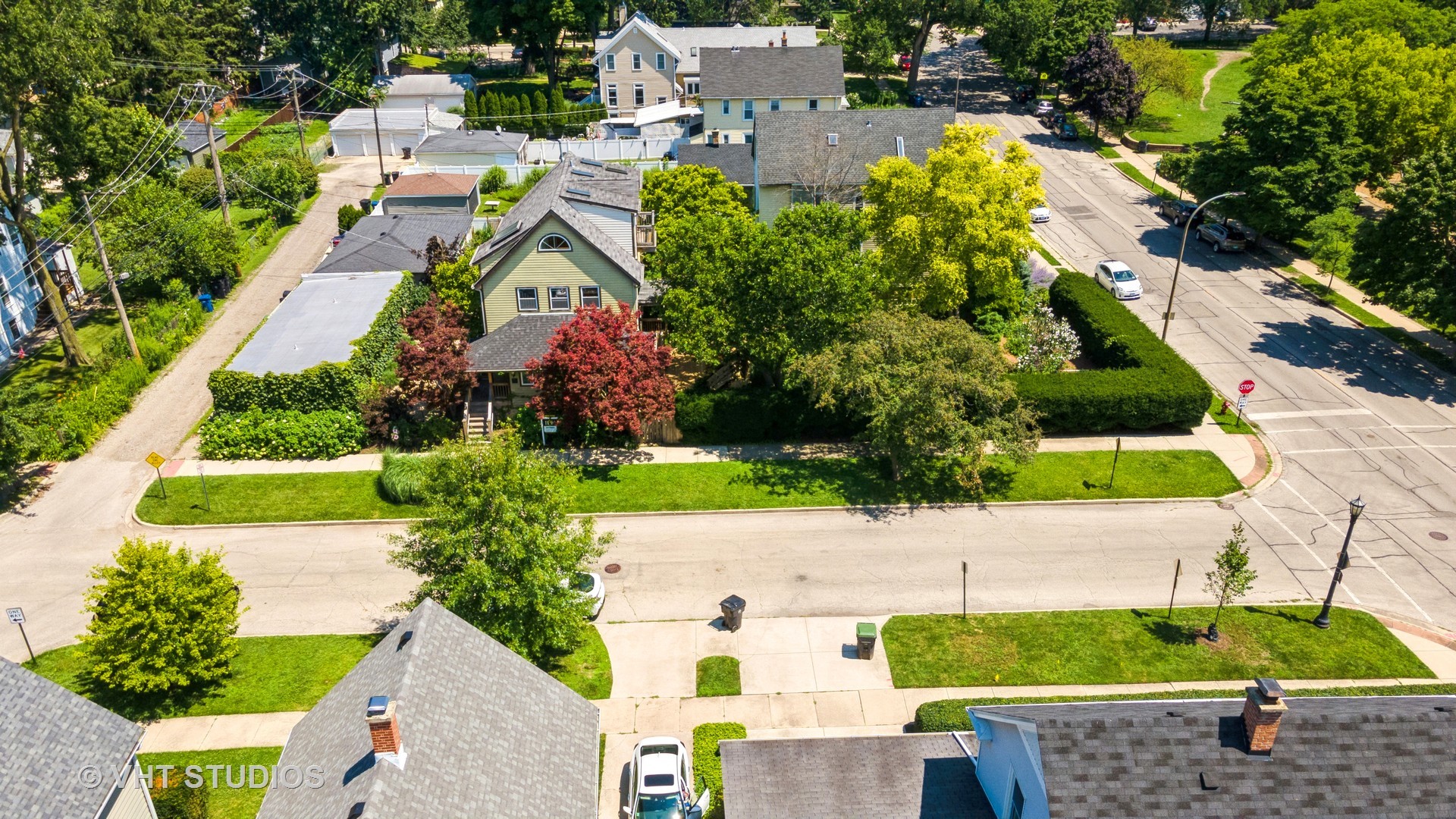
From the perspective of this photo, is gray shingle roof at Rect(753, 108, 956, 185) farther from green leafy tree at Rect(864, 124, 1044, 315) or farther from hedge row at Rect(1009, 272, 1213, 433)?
hedge row at Rect(1009, 272, 1213, 433)

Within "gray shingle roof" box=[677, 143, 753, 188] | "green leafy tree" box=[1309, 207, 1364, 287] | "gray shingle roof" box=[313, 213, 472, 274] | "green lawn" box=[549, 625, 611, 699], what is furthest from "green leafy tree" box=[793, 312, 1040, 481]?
"gray shingle roof" box=[313, 213, 472, 274]

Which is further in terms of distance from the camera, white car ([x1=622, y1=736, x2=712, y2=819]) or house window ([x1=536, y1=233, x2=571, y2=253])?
house window ([x1=536, y1=233, x2=571, y2=253])

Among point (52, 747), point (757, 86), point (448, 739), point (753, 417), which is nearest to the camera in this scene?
point (448, 739)

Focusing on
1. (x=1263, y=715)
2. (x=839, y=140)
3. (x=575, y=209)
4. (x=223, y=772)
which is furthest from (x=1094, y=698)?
(x=839, y=140)

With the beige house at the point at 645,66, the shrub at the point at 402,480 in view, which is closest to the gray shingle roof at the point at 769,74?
the beige house at the point at 645,66

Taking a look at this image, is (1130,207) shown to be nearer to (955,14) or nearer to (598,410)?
(955,14)

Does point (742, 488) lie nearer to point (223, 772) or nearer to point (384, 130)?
point (223, 772)
